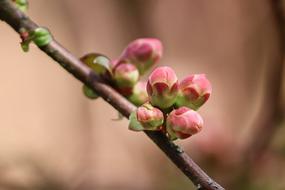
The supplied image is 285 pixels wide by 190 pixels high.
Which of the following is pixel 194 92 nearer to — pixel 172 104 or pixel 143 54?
pixel 172 104

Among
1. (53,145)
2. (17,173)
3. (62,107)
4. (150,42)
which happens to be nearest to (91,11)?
(62,107)

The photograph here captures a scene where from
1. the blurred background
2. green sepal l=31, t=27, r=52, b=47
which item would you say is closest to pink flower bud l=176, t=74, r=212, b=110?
green sepal l=31, t=27, r=52, b=47

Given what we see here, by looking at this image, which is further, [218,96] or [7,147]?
[218,96]

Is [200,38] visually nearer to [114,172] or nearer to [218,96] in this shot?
[218,96]

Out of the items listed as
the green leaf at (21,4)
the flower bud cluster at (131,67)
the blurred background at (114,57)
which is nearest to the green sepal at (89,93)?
the flower bud cluster at (131,67)

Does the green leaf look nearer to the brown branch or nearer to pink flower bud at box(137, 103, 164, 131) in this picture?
the brown branch
